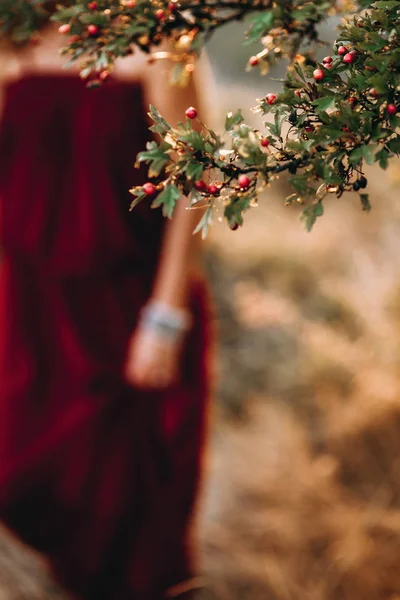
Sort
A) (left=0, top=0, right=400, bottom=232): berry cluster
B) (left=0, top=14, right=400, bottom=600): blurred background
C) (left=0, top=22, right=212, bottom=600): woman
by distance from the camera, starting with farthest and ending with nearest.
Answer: (left=0, top=14, right=400, bottom=600): blurred background, (left=0, top=22, right=212, bottom=600): woman, (left=0, top=0, right=400, bottom=232): berry cluster

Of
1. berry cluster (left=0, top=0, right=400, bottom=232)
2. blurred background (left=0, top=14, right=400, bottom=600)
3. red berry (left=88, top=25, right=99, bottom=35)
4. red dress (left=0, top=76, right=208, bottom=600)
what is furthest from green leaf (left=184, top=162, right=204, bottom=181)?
red dress (left=0, top=76, right=208, bottom=600)

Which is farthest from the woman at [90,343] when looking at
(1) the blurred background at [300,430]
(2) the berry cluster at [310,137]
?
(2) the berry cluster at [310,137]

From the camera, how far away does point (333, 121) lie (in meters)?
0.55

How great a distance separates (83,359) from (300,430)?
1.57 meters

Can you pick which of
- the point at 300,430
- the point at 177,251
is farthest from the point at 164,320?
the point at 300,430

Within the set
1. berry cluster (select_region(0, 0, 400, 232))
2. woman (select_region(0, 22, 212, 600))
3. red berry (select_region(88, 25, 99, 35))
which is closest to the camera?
berry cluster (select_region(0, 0, 400, 232))

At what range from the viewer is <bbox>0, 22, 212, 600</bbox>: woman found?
1.76m

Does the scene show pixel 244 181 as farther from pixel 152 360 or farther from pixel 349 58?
pixel 152 360

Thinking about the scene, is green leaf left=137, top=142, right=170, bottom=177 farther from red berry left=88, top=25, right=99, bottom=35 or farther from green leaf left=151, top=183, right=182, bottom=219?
red berry left=88, top=25, right=99, bottom=35

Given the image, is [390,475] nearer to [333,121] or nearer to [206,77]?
[206,77]

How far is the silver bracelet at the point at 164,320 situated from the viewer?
171 centimetres

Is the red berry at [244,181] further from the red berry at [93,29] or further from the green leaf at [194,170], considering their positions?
the red berry at [93,29]

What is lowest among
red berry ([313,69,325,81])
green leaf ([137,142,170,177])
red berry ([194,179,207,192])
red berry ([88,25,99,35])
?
red berry ([194,179,207,192])

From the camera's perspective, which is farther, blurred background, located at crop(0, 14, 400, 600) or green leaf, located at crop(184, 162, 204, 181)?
blurred background, located at crop(0, 14, 400, 600)
